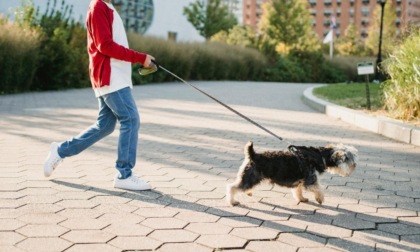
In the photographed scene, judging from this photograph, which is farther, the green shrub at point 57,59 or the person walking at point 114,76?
the green shrub at point 57,59

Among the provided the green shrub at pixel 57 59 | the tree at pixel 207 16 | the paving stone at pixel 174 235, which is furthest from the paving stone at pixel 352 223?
the tree at pixel 207 16

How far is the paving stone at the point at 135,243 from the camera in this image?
3.16 meters

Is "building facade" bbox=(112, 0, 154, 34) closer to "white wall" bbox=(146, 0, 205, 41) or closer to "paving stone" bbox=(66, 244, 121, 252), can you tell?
"white wall" bbox=(146, 0, 205, 41)

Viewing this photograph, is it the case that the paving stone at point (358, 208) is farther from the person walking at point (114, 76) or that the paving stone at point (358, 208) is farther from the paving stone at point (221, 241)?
the person walking at point (114, 76)

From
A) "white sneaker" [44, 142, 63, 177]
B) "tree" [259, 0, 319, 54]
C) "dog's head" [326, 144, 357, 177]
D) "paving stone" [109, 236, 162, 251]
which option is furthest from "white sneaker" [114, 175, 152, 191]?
"tree" [259, 0, 319, 54]

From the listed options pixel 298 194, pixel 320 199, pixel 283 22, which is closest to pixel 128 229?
pixel 298 194

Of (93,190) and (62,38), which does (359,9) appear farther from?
(93,190)

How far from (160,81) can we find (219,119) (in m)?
13.8

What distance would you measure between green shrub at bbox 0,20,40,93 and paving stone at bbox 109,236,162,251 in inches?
523

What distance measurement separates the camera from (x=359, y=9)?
109750 mm

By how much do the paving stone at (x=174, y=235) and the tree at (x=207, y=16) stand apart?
4513cm

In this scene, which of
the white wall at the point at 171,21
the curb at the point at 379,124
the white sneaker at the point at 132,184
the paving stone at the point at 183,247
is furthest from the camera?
the white wall at the point at 171,21

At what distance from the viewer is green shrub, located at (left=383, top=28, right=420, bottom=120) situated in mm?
→ 8422

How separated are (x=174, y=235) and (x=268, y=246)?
2.14 ft
